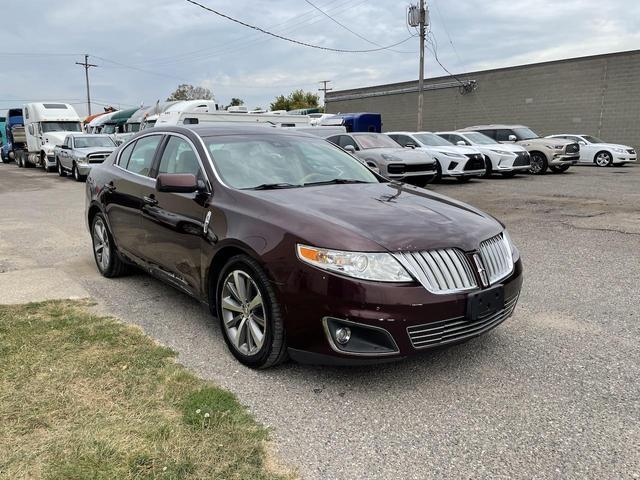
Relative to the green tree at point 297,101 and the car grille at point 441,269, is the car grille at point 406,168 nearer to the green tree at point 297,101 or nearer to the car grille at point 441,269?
the car grille at point 441,269

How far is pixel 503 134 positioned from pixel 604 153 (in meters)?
5.82

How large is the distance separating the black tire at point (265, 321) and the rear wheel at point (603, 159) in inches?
901

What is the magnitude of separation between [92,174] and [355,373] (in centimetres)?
419

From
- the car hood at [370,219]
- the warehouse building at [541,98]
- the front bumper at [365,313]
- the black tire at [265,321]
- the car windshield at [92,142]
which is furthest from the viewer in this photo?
the warehouse building at [541,98]

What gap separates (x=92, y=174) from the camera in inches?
240

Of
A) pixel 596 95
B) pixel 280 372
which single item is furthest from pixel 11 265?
pixel 596 95

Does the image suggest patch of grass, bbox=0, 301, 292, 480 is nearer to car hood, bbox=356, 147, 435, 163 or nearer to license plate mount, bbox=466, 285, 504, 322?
license plate mount, bbox=466, 285, 504, 322

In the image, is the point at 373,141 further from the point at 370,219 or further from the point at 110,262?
the point at 370,219

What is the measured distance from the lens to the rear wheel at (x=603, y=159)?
22328 millimetres

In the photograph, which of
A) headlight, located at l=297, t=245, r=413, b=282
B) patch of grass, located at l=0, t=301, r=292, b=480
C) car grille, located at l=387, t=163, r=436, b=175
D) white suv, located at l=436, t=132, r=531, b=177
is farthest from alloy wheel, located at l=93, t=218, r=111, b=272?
white suv, located at l=436, t=132, r=531, b=177

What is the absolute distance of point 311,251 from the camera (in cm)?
307

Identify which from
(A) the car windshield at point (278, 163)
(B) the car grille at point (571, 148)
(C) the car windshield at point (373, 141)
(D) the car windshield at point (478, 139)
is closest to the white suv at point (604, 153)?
(B) the car grille at point (571, 148)

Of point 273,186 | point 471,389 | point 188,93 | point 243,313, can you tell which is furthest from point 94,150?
point 188,93

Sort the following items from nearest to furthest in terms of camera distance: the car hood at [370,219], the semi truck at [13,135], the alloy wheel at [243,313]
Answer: the car hood at [370,219], the alloy wheel at [243,313], the semi truck at [13,135]
